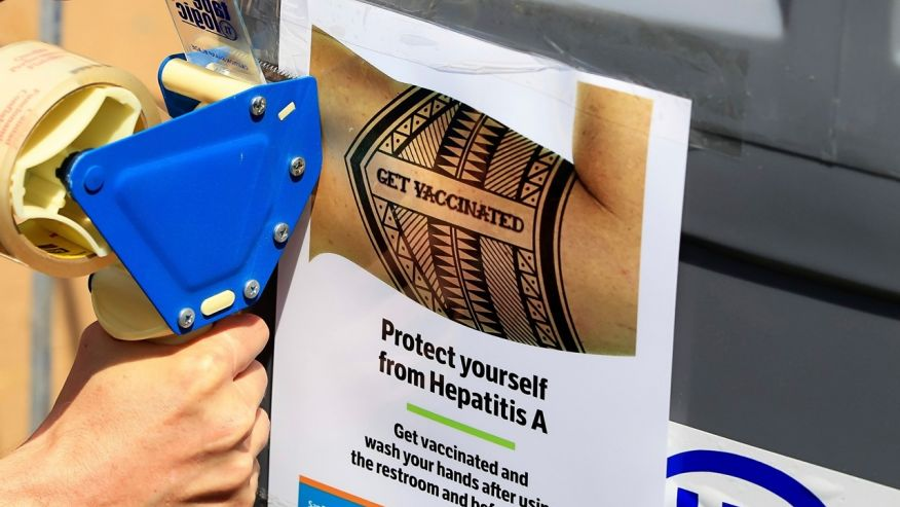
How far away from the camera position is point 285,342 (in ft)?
3.94

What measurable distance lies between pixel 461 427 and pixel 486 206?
0.25 meters

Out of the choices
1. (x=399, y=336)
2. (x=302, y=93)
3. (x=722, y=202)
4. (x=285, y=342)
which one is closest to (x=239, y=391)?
(x=285, y=342)

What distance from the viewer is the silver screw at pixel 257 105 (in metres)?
1.00

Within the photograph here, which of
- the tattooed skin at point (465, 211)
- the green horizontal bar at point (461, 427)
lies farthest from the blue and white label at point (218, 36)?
the green horizontal bar at point (461, 427)

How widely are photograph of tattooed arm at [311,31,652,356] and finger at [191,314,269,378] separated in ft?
0.41

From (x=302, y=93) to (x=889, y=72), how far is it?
55 centimetres

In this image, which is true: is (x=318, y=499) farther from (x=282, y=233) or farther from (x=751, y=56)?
(x=751, y=56)

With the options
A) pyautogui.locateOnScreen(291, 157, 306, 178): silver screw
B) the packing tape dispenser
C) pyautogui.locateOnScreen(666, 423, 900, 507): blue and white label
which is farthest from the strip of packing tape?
pyautogui.locateOnScreen(666, 423, 900, 507): blue and white label

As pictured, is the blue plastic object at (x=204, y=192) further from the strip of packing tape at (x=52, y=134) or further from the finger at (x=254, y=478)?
the finger at (x=254, y=478)

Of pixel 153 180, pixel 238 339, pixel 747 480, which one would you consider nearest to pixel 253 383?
pixel 238 339

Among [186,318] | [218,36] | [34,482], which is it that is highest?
[218,36]

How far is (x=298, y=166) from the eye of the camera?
1.06m

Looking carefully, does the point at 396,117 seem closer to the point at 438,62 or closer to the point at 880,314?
the point at 438,62

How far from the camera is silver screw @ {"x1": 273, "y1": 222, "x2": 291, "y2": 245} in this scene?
1.09m
